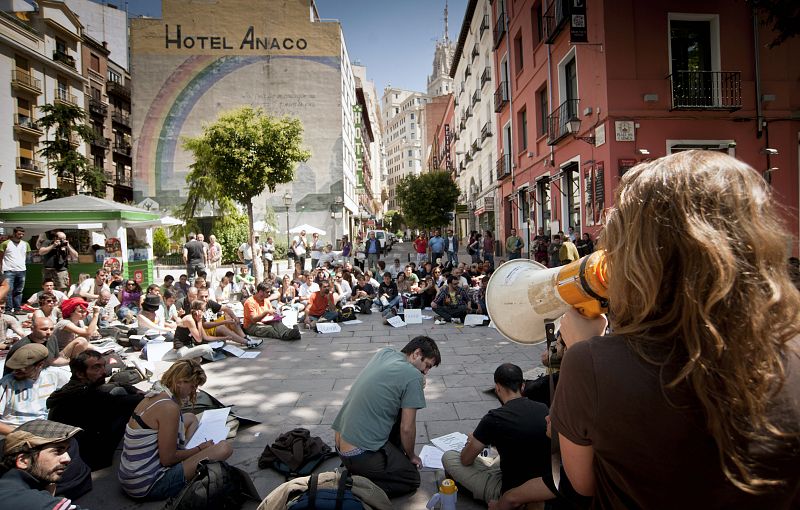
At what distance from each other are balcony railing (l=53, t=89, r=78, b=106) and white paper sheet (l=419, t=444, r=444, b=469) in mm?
36308

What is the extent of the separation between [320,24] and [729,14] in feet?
86.8

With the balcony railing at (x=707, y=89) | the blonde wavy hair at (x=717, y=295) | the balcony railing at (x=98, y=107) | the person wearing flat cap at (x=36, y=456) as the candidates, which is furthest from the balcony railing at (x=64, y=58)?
the blonde wavy hair at (x=717, y=295)

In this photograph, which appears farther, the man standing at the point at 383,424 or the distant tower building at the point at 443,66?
the distant tower building at the point at 443,66

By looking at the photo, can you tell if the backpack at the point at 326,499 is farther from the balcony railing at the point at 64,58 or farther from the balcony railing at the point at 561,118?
the balcony railing at the point at 64,58

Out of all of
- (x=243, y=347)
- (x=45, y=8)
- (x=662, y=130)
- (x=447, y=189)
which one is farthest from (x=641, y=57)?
(x=45, y=8)

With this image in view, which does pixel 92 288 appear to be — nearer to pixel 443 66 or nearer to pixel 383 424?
pixel 383 424

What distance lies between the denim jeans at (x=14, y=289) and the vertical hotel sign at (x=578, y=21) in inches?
607

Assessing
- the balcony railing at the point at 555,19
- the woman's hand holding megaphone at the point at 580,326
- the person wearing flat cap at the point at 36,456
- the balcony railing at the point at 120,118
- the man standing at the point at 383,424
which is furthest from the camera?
the balcony railing at the point at 120,118

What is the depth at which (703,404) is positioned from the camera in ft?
2.87

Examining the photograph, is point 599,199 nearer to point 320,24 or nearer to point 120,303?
point 120,303

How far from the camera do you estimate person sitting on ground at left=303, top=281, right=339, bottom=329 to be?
10087 millimetres

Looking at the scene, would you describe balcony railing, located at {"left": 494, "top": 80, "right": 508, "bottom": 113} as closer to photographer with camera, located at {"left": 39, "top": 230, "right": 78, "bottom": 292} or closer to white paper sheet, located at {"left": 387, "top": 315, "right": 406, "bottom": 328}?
white paper sheet, located at {"left": 387, "top": 315, "right": 406, "bottom": 328}

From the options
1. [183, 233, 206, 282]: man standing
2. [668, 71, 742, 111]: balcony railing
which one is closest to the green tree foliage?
[183, 233, 206, 282]: man standing

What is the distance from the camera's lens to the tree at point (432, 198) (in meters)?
33.6
